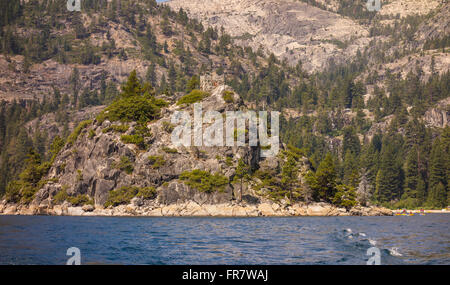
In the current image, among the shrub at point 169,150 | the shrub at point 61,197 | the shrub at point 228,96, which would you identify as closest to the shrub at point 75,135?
the shrub at point 61,197

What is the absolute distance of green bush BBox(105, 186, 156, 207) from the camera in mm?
110938

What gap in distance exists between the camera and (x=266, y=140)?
128 meters

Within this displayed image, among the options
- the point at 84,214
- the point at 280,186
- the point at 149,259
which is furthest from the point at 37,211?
the point at 149,259

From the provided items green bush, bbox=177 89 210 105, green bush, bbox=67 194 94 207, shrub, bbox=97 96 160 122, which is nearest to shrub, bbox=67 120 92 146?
shrub, bbox=97 96 160 122

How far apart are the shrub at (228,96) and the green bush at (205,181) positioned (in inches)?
988

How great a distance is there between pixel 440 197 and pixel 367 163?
34885 mm

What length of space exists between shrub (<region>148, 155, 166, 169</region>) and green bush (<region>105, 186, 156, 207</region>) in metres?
6.41

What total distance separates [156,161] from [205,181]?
14.6 m

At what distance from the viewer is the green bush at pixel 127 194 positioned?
364 feet

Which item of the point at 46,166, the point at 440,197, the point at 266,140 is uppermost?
the point at 266,140

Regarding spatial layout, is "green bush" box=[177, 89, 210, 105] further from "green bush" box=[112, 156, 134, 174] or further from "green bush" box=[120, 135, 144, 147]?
"green bush" box=[112, 156, 134, 174]
